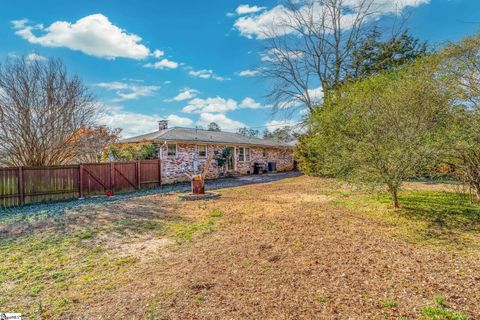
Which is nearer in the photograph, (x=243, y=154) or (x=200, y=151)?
Result: (x=200, y=151)

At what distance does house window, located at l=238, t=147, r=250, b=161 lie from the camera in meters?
20.6

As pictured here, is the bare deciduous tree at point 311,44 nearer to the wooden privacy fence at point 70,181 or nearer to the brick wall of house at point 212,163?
the brick wall of house at point 212,163

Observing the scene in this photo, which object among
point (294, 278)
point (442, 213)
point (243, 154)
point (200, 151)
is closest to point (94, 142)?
point (200, 151)

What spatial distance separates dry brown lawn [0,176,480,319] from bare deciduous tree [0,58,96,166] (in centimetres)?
737

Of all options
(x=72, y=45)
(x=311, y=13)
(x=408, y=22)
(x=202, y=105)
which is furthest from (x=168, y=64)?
(x=408, y=22)

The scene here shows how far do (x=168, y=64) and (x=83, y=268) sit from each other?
13.2 metres

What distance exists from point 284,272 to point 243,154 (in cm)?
1739

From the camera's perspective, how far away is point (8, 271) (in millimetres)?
3955

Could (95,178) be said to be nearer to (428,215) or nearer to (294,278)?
(294,278)

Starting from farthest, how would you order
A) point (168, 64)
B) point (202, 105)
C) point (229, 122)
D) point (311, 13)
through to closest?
point (229, 122) → point (202, 105) → point (311, 13) → point (168, 64)

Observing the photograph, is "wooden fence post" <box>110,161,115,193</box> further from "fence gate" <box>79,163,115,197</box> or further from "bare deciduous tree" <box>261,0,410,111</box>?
"bare deciduous tree" <box>261,0,410,111</box>

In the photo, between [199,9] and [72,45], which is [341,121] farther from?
[72,45]

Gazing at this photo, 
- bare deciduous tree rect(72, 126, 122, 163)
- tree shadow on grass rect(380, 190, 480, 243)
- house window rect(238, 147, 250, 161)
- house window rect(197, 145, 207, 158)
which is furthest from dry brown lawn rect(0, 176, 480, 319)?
house window rect(238, 147, 250, 161)

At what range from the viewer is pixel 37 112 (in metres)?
10.7
